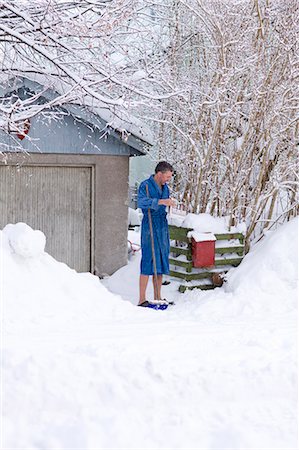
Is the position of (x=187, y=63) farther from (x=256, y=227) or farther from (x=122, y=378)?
(x=122, y=378)

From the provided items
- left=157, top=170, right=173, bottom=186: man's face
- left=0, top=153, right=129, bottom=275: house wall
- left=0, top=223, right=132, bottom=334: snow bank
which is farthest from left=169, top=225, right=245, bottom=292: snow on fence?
left=0, top=223, right=132, bottom=334: snow bank

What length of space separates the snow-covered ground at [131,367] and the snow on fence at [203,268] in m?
1.29

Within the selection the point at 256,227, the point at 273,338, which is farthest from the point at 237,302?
the point at 256,227

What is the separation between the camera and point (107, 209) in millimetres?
10195

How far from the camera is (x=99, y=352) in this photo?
4.79 meters

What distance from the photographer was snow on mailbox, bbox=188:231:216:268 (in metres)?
8.17

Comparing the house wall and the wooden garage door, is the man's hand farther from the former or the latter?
the wooden garage door

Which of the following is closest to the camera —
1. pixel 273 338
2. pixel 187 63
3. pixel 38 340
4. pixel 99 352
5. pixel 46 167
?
pixel 99 352

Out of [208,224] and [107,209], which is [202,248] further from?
[107,209]

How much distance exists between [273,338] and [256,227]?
394 cm

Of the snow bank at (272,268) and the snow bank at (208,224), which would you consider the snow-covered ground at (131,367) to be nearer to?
the snow bank at (272,268)

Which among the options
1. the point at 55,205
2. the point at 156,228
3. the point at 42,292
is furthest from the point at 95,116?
the point at 42,292

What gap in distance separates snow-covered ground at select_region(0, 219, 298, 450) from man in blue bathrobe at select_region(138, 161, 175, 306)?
0.93m

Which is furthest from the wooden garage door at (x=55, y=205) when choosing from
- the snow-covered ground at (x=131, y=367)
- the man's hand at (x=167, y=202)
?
the snow-covered ground at (x=131, y=367)
